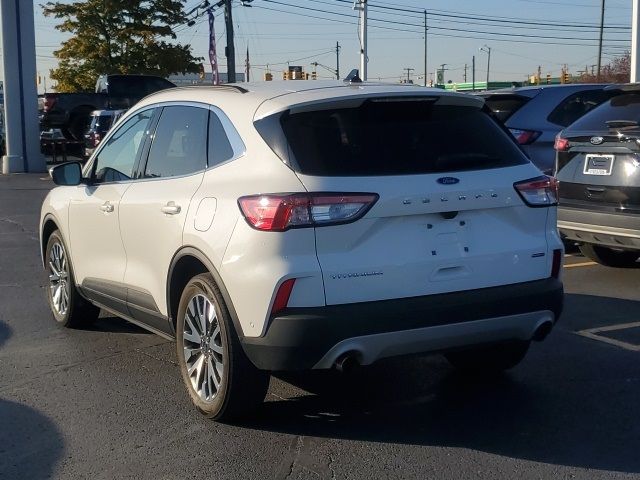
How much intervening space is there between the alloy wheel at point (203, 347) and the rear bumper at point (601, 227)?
4.31 metres

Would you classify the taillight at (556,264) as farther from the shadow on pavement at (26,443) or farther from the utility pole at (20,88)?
the utility pole at (20,88)

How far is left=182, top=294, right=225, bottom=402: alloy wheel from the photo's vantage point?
486 cm

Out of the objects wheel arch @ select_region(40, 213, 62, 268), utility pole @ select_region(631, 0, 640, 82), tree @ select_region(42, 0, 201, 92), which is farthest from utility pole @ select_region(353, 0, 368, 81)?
wheel arch @ select_region(40, 213, 62, 268)

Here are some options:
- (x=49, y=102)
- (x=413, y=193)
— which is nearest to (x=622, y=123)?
(x=413, y=193)

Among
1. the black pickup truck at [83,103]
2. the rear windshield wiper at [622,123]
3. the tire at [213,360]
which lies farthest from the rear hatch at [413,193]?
the black pickup truck at [83,103]

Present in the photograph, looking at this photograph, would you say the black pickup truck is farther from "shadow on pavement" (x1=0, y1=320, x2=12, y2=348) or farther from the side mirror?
the side mirror

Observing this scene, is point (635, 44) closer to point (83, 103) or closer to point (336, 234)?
point (336, 234)

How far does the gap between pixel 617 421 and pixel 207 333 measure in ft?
7.46

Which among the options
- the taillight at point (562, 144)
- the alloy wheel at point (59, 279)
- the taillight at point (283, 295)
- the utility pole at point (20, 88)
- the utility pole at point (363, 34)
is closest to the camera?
the taillight at point (283, 295)

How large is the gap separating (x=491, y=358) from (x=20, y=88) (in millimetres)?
21651

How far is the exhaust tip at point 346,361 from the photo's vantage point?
445 cm

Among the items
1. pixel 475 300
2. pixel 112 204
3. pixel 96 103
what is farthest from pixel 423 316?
pixel 96 103

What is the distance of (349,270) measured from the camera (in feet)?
14.3

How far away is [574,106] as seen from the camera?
10.6m
